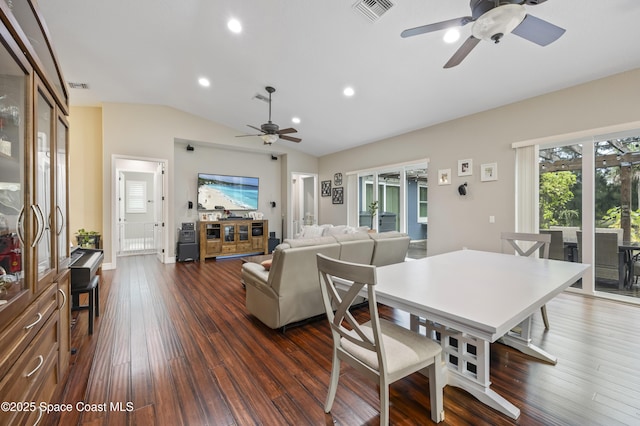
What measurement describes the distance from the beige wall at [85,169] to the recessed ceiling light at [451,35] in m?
6.77

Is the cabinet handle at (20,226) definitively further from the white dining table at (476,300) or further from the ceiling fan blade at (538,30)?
the ceiling fan blade at (538,30)

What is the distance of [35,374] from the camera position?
4.42ft

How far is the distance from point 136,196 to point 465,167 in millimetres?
8394

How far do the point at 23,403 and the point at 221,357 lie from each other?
3.87 feet

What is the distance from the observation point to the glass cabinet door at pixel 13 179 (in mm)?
1276

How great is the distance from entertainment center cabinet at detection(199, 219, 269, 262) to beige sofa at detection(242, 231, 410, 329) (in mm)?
3849

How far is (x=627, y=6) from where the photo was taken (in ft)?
7.97

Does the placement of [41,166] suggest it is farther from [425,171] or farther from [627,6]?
[425,171]

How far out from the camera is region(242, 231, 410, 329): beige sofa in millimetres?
2451

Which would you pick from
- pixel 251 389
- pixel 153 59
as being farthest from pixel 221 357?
pixel 153 59

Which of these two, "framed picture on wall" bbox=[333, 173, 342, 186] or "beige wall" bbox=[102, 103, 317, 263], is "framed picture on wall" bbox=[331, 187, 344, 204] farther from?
"beige wall" bbox=[102, 103, 317, 263]

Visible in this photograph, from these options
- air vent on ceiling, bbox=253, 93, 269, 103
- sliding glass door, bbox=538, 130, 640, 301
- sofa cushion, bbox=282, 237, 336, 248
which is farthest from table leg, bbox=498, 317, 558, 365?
air vent on ceiling, bbox=253, 93, 269, 103

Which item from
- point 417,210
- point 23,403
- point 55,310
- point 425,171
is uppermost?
point 425,171

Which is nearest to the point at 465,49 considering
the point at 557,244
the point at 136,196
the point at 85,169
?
the point at 557,244
